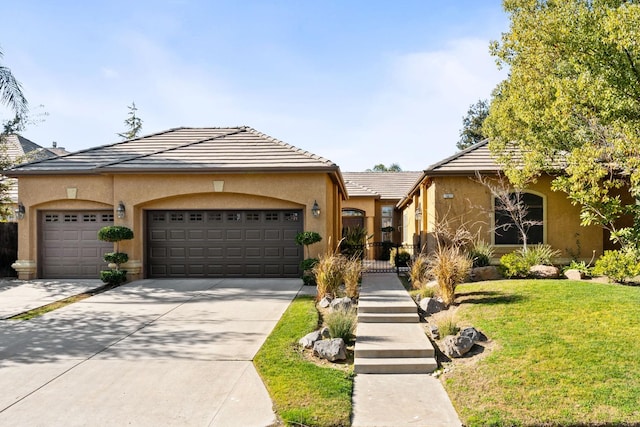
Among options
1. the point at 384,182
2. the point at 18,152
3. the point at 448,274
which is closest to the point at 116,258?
the point at 448,274

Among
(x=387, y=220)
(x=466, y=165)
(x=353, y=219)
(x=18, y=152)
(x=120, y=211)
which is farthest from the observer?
(x=387, y=220)

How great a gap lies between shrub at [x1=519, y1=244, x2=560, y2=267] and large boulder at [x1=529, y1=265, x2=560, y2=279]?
1.07 feet

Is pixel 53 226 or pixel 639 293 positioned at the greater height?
pixel 53 226

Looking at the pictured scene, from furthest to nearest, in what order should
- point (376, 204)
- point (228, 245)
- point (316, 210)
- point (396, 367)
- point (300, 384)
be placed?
point (376, 204) < point (228, 245) < point (316, 210) < point (396, 367) < point (300, 384)

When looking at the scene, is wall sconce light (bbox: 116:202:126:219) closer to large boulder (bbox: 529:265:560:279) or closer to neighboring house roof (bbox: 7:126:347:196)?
neighboring house roof (bbox: 7:126:347:196)

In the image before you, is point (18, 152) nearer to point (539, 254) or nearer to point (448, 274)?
point (448, 274)

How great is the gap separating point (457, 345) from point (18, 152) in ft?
67.7

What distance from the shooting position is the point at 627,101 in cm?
835

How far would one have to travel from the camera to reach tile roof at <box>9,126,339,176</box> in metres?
13.7

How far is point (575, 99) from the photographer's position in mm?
9070

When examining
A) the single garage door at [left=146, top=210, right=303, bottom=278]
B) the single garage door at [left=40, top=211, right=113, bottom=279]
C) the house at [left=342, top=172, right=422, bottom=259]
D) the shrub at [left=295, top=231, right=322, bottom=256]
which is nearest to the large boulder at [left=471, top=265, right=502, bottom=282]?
the shrub at [left=295, top=231, right=322, bottom=256]

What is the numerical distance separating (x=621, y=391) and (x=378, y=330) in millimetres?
3500

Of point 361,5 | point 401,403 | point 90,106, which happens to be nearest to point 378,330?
point 401,403

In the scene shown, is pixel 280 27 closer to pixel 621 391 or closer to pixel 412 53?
pixel 412 53
